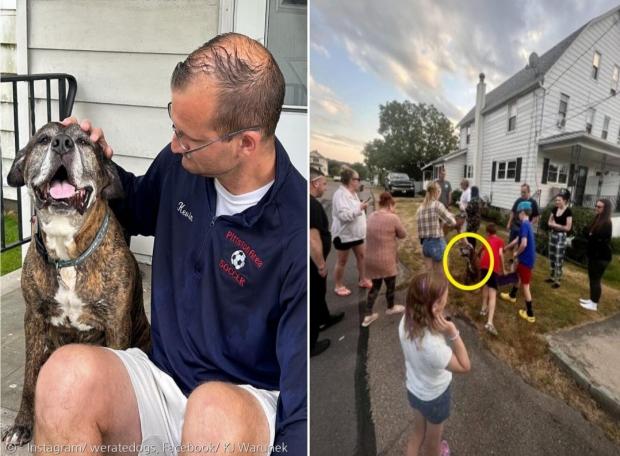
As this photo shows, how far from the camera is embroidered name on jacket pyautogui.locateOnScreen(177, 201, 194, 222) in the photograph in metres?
1.39

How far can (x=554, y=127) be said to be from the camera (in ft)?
2.82

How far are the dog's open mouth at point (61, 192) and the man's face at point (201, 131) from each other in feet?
1.11

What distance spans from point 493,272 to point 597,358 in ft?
0.85

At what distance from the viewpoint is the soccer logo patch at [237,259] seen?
1301 millimetres

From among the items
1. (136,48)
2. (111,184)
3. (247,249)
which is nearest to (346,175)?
(247,249)

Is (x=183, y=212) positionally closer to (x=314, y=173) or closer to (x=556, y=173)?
(x=314, y=173)

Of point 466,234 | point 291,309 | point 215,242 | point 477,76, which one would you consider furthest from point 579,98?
point 215,242

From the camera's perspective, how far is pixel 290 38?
6.42ft

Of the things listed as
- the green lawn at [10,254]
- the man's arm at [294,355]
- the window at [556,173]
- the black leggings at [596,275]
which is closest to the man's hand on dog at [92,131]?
the man's arm at [294,355]

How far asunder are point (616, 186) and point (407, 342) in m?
0.48

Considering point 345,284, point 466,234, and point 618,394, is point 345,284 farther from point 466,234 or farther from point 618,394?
point 618,394

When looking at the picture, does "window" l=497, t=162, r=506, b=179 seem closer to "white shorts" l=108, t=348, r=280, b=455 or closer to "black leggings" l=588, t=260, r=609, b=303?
"black leggings" l=588, t=260, r=609, b=303

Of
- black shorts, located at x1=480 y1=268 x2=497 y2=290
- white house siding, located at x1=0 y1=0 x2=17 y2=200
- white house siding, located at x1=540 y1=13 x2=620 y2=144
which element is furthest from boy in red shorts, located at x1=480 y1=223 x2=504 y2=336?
white house siding, located at x1=0 y1=0 x2=17 y2=200

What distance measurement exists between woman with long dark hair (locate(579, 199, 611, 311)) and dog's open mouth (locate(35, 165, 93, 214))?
1273 millimetres
